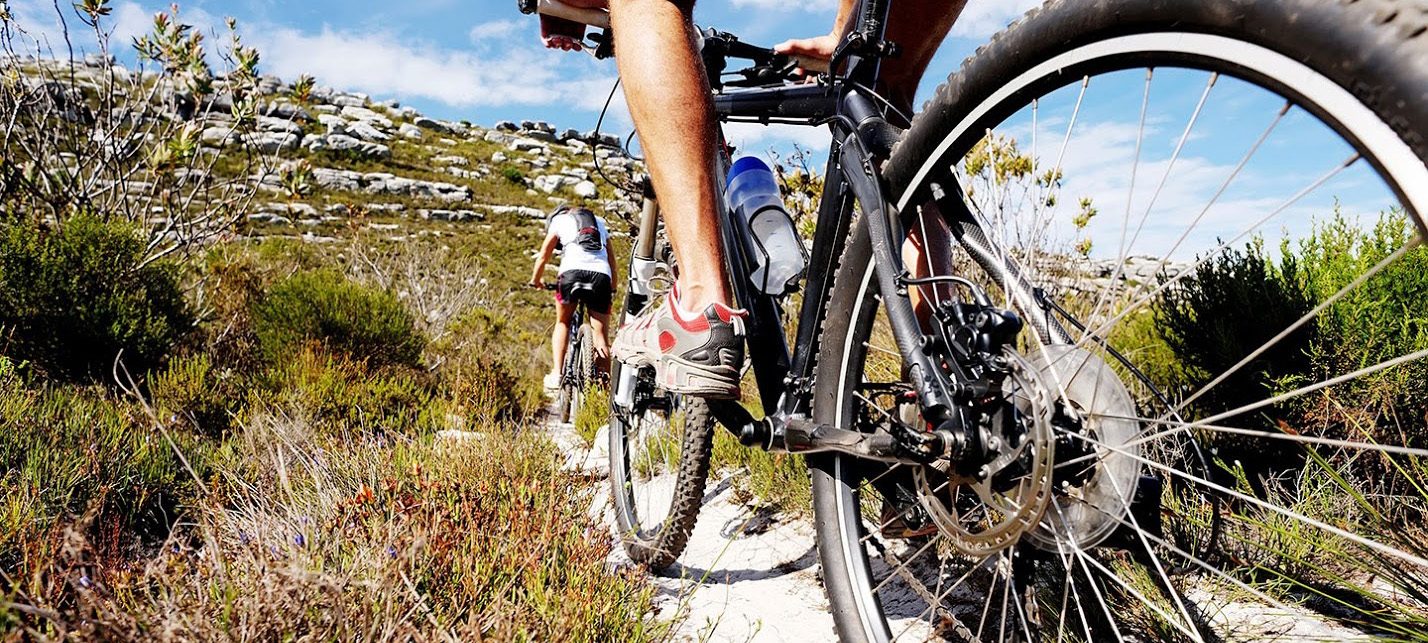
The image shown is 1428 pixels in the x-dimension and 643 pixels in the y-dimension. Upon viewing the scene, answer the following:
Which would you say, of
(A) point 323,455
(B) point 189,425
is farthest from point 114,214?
(A) point 323,455

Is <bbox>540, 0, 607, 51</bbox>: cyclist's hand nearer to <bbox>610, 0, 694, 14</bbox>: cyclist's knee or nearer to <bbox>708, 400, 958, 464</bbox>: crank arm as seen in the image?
<bbox>610, 0, 694, 14</bbox>: cyclist's knee

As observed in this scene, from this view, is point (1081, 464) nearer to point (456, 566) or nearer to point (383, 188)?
point (456, 566)

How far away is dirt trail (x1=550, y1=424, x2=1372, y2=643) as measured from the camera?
54.1 inches

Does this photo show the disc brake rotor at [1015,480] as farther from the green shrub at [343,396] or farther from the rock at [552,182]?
the rock at [552,182]

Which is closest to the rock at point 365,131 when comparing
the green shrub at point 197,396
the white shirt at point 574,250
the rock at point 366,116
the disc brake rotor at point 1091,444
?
the rock at point 366,116

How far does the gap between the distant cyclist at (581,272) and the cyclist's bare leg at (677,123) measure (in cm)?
463

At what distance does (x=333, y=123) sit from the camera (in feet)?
163

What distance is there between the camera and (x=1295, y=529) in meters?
1.44

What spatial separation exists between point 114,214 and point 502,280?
71.5 feet

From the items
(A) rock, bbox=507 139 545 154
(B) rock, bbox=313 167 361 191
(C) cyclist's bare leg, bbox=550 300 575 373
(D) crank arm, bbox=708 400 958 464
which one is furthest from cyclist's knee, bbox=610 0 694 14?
(A) rock, bbox=507 139 545 154

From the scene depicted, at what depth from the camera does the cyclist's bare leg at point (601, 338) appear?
19.7ft

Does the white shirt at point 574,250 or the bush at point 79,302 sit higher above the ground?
the white shirt at point 574,250

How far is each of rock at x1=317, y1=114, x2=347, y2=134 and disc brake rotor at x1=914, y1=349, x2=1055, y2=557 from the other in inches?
2173

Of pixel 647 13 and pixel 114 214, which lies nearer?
pixel 647 13
